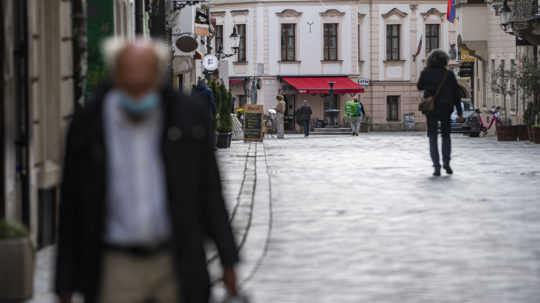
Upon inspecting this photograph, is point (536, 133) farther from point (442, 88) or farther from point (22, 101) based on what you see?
point (22, 101)

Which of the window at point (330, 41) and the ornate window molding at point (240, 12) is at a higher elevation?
the ornate window molding at point (240, 12)

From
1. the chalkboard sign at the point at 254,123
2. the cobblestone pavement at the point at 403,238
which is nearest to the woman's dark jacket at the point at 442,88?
the cobblestone pavement at the point at 403,238

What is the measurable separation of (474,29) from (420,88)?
3280 centimetres

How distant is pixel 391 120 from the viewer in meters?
75.5

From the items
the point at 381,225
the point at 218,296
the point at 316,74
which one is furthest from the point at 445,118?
the point at 316,74

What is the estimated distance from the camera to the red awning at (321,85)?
71250 millimetres

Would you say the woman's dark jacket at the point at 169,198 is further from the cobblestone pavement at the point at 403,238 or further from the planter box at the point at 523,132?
the planter box at the point at 523,132

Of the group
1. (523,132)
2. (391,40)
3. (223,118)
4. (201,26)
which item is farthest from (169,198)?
(391,40)

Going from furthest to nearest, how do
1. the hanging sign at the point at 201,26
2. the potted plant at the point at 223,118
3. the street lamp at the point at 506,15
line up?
the street lamp at the point at 506,15
the hanging sign at the point at 201,26
the potted plant at the point at 223,118

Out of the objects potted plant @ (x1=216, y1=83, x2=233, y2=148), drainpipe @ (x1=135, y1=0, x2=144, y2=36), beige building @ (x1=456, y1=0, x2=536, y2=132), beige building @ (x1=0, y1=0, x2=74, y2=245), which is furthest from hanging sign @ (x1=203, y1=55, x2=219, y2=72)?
beige building @ (x1=0, y1=0, x2=74, y2=245)

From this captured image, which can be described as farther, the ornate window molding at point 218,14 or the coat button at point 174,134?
the ornate window molding at point 218,14

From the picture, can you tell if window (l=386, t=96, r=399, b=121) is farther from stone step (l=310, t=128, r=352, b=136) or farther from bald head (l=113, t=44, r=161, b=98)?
bald head (l=113, t=44, r=161, b=98)

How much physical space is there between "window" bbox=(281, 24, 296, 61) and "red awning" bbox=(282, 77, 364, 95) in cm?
151

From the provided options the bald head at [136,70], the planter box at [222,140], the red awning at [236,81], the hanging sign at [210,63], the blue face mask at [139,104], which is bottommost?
the planter box at [222,140]
